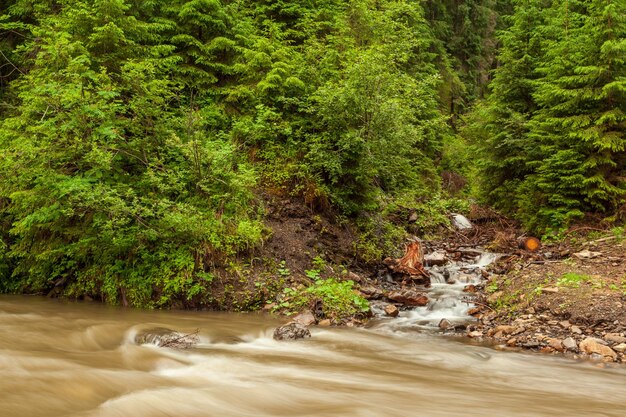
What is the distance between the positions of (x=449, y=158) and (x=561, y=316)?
18.6 metres

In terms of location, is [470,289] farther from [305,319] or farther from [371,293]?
[305,319]

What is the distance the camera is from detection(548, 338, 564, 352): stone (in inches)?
263

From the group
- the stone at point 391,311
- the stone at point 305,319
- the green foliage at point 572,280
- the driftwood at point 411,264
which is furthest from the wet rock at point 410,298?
the green foliage at point 572,280

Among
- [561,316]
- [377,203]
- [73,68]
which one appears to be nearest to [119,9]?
[73,68]

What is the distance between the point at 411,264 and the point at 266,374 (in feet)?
22.2

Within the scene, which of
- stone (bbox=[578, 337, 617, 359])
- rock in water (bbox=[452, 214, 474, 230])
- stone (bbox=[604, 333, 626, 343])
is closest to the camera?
stone (bbox=[578, 337, 617, 359])

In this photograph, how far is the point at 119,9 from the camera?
34.8 feet

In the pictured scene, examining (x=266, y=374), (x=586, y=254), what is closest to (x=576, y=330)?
(x=586, y=254)

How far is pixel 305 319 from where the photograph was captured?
8.33 metres

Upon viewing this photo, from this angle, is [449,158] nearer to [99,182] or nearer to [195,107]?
[195,107]

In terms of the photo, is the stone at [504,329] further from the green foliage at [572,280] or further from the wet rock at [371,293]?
the wet rock at [371,293]

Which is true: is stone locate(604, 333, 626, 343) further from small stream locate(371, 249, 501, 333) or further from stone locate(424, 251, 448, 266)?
stone locate(424, 251, 448, 266)

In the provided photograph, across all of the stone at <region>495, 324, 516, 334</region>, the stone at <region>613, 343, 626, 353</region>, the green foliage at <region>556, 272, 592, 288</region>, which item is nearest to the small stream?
the stone at <region>495, 324, 516, 334</region>

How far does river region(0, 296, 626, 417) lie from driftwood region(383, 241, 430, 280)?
11.1ft
